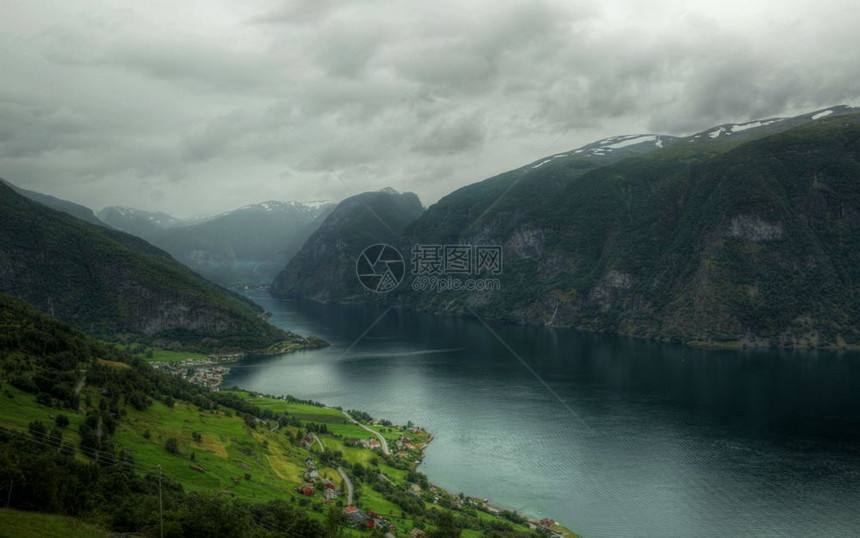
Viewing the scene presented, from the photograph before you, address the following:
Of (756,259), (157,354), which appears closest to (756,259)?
(756,259)

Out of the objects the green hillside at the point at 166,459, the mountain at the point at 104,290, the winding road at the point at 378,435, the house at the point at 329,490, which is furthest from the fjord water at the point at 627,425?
the mountain at the point at 104,290

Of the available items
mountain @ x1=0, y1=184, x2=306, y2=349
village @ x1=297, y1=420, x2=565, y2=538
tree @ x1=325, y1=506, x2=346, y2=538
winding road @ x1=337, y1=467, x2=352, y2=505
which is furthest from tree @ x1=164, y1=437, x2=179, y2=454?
mountain @ x1=0, y1=184, x2=306, y2=349

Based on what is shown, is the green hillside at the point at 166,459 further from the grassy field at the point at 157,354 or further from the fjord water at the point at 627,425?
the grassy field at the point at 157,354

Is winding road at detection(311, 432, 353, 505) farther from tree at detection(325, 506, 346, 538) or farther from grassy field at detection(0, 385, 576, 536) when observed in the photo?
tree at detection(325, 506, 346, 538)

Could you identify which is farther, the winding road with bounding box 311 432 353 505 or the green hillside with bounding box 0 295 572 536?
A: the winding road with bounding box 311 432 353 505

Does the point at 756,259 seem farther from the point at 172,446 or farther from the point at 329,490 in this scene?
the point at 172,446

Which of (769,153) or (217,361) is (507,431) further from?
(769,153)

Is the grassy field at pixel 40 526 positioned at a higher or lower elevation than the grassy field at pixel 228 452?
higher
